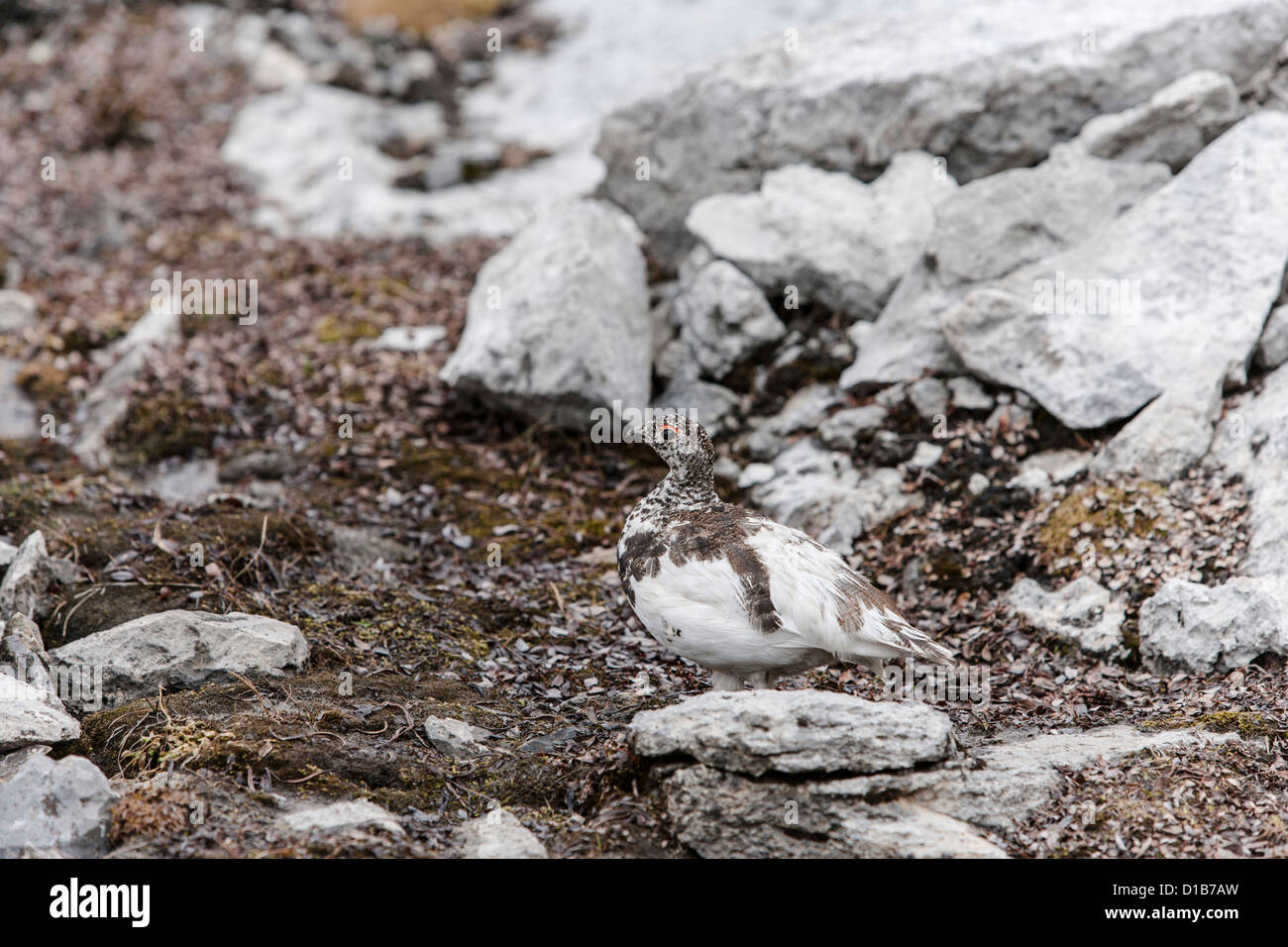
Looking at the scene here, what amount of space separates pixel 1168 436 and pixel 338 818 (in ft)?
20.4

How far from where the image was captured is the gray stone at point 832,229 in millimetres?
10492

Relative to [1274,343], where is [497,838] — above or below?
below

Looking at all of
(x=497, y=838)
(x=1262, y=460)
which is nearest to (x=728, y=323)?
(x=1262, y=460)

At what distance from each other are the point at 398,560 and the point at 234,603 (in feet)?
4.74

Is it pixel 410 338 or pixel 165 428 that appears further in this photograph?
pixel 410 338

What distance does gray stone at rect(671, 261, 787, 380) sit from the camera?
417 inches

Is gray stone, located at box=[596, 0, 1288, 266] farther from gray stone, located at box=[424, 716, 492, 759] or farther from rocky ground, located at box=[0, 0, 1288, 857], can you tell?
gray stone, located at box=[424, 716, 492, 759]

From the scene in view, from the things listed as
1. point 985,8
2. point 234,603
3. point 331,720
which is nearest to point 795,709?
point 331,720

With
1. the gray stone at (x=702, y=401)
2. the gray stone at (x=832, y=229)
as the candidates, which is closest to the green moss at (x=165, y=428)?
the gray stone at (x=702, y=401)

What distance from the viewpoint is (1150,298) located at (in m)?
8.98

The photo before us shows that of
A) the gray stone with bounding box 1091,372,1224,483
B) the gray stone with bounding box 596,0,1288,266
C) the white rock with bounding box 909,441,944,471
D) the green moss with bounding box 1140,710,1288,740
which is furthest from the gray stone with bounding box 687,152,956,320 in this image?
the green moss with bounding box 1140,710,1288,740

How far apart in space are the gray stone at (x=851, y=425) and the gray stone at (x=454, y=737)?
4.40 meters

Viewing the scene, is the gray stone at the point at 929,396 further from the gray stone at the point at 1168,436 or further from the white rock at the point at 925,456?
the gray stone at the point at 1168,436

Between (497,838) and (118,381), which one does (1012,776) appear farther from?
(118,381)
